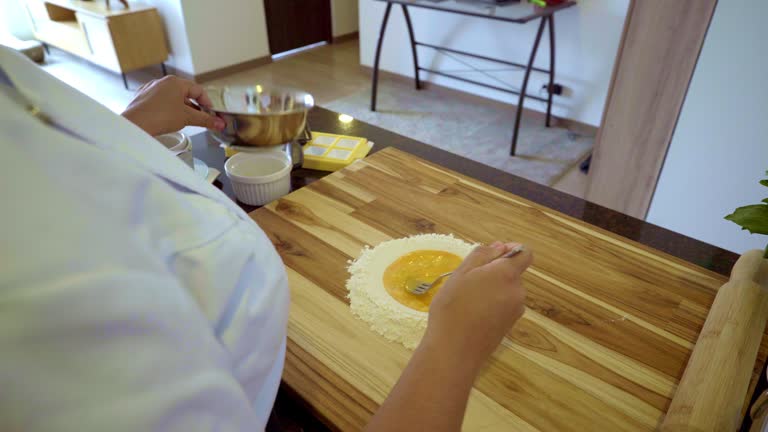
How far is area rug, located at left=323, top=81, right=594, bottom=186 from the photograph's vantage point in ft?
9.22

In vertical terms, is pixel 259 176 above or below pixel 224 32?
above

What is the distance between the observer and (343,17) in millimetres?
4867

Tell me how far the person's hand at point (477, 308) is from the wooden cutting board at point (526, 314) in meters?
0.15

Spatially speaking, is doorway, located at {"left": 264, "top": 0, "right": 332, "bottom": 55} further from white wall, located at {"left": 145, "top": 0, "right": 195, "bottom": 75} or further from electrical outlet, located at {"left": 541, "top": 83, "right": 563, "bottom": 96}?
electrical outlet, located at {"left": 541, "top": 83, "right": 563, "bottom": 96}

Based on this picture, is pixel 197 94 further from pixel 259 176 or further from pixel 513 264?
pixel 513 264

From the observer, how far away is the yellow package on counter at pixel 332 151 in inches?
44.8

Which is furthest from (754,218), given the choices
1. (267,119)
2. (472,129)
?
(472,129)

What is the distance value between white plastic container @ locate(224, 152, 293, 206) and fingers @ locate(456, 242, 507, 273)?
54 cm

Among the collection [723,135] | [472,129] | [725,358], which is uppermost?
[725,358]

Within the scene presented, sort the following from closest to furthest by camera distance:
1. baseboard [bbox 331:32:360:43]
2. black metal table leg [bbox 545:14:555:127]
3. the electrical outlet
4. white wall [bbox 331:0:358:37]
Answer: black metal table leg [bbox 545:14:555:127] < the electrical outlet < white wall [bbox 331:0:358:37] < baseboard [bbox 331:32:360:43]

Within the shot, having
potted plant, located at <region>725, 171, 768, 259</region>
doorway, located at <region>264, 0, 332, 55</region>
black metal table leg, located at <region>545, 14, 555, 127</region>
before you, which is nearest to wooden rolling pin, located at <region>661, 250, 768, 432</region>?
potted plant, located at <region>725, 171, 768, 259</region>

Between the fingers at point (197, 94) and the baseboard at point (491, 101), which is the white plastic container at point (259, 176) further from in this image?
the baseboard at point (491, 101)

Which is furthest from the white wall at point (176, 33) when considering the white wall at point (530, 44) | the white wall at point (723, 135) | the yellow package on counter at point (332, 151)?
the white wall at point (723, 135)

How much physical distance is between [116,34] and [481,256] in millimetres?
3751
